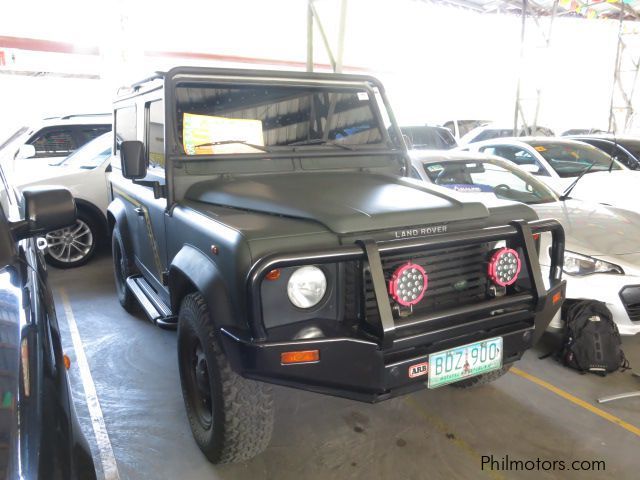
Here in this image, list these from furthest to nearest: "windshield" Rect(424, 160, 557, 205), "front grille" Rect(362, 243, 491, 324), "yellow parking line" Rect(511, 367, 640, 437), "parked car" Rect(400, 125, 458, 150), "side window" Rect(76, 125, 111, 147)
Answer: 1. "parked car" Rect(400, 125, 458, 150)
2. "side window" Rect(76, 125, 111, 147)
3. "windshield" Rect(424, 160, 557, 205)
4. "yellow parking line" Rect(511, 367, 640, 437)
5. "front grille" Rect(362, 243, 491, 324)

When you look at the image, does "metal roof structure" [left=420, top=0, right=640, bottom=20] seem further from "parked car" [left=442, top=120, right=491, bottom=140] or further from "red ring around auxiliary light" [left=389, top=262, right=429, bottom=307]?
"red ring around auxiliary light" [left=389, top=262, right=429, bottom=307]

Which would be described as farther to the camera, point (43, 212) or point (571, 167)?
point (571, 167)

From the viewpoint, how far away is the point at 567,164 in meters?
6.62

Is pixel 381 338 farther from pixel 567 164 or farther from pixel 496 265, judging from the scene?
pixel 567 164

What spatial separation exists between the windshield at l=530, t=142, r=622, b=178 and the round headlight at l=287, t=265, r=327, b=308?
5422 mm

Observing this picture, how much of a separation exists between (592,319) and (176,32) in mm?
14270

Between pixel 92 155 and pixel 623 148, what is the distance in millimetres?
7712

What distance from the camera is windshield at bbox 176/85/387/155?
2.81 m

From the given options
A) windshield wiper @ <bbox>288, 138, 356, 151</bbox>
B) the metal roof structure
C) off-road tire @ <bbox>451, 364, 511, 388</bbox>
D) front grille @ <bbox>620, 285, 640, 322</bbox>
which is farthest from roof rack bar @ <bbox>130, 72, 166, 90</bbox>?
the metal roof structure

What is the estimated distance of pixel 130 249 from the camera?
3.91 meters

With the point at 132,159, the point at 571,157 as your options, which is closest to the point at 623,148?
the point at 571,157

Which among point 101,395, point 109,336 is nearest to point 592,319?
point 101,395

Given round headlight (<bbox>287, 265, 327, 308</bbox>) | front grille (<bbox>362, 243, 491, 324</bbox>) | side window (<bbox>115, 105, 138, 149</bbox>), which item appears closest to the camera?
round headlight (<bbox>287, 265, 327, 308</bbox>)

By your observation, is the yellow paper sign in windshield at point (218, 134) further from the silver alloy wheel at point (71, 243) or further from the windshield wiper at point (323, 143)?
the silver alloy wheel at point (71, 243)
